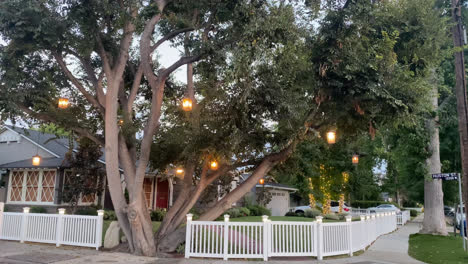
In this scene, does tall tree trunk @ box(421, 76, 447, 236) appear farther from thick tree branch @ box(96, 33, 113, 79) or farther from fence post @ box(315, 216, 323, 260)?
thick tree branch @ box(96, 33, 113, 79)

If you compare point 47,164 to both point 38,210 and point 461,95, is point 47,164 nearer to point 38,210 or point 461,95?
point 38,210

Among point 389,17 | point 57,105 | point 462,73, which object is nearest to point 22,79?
point 57,105

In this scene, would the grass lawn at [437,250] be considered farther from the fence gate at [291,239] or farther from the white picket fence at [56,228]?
the white picket fence at [56,228]

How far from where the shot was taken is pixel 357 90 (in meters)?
9.20

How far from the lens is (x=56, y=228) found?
11266 mm

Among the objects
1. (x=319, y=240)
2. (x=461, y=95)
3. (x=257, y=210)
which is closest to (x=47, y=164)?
(x=319, y=240)

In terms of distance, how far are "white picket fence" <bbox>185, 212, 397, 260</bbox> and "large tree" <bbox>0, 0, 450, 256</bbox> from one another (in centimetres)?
80

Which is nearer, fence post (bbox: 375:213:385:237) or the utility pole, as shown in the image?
the utility pole

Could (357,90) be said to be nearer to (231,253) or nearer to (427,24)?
(427,24)

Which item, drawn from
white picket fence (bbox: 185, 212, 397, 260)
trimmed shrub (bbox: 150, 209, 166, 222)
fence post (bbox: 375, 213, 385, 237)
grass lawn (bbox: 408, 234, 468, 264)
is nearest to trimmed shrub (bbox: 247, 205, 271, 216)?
trimmed shrub (bbox: 150, 209, 166, 222)

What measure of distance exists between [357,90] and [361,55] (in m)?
0.95

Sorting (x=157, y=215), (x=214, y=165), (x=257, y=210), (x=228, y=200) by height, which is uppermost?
(x=214, y=165)

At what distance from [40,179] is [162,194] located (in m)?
6.74

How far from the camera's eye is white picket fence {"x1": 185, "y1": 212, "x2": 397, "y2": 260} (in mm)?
9711
